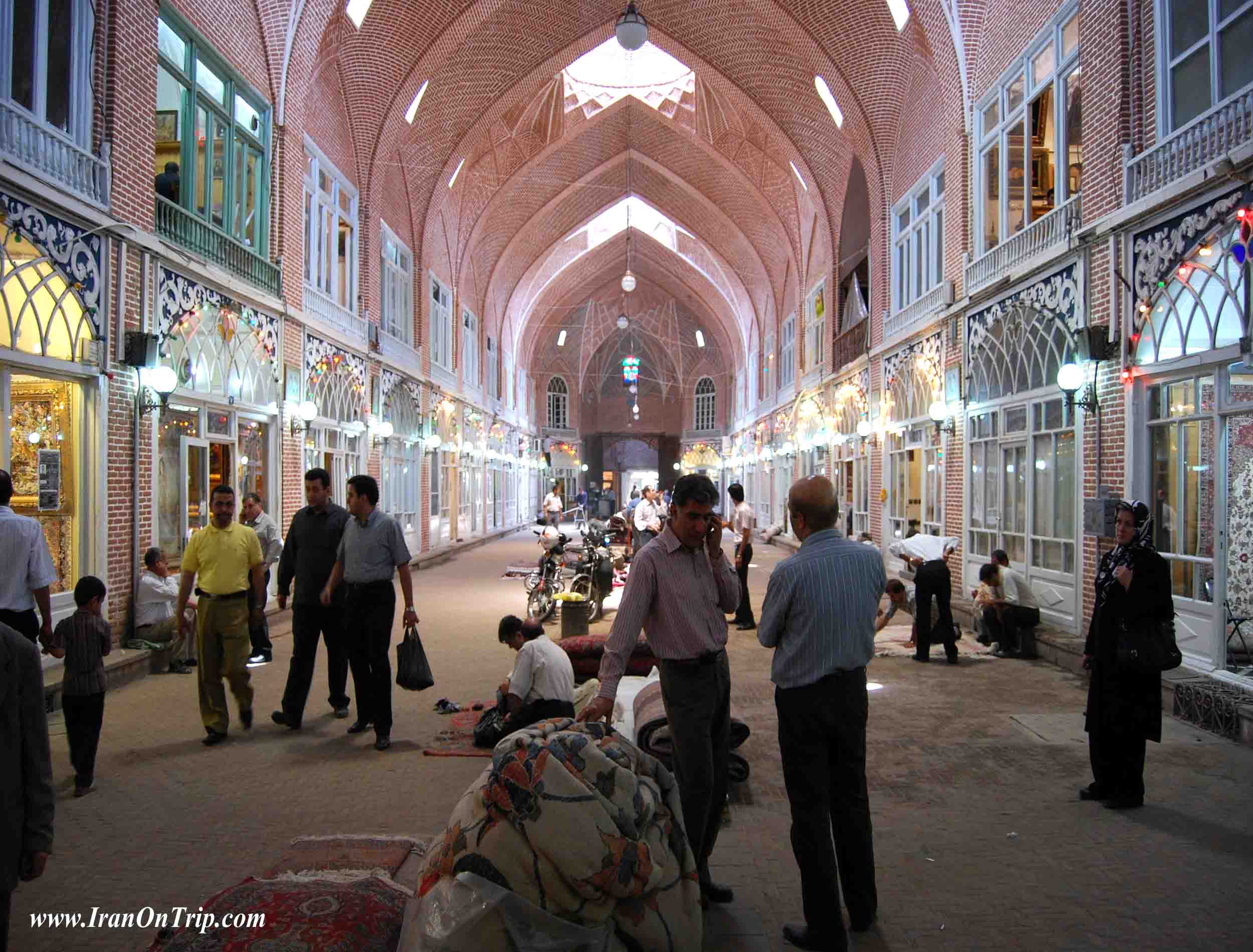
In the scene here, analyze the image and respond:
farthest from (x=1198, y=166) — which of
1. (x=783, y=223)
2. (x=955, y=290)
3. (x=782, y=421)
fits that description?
(x=782, y=421)

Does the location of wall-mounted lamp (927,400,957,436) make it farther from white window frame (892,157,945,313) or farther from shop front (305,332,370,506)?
shop front (305,332,370,506)

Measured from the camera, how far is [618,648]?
3162mm

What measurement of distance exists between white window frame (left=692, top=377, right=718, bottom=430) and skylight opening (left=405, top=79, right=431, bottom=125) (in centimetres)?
2803

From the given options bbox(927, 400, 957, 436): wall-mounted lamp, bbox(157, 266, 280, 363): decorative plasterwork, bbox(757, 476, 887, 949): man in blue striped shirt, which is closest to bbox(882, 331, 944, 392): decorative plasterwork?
bbox(927, 400, 957, 436): wall-mounted lamp

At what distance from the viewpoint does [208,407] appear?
402 inches

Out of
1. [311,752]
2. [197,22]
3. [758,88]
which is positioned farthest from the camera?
[758,88]

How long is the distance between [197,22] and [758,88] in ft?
39.7

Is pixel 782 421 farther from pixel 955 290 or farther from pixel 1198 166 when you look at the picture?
pixel 1198 166

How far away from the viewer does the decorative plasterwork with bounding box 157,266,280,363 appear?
8.98 metres

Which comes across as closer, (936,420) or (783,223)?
(936,420)

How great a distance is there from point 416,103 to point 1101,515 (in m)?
14.4

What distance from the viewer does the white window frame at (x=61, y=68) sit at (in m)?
6.77

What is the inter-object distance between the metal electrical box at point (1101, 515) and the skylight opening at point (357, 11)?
39.6ft

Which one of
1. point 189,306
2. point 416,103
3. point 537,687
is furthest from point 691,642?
point 416,103
